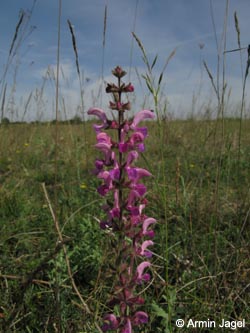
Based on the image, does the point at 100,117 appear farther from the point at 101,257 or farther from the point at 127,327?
the point at 101,257

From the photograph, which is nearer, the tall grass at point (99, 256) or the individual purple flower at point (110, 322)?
the individual purple flower at point (110, 322)

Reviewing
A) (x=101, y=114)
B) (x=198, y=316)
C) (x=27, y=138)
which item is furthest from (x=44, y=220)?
(x=27, y=138)

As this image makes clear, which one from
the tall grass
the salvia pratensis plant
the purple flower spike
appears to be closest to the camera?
the salvia pratensis plant

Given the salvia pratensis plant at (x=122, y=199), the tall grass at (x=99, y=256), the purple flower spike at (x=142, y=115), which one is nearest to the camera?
the salvia pratensis plant at (x=122, y=199)

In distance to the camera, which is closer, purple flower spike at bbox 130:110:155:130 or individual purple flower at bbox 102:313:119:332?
individual purple flower at bbox 102:313:119:332

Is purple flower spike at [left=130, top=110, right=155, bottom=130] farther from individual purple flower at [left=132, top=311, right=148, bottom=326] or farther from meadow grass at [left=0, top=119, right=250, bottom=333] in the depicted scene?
individual purple flower at [left=132, top=311, right=148, bottom=326]

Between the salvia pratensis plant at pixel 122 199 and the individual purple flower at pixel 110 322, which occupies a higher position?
the salvia pratensis plant at pixel 122 199

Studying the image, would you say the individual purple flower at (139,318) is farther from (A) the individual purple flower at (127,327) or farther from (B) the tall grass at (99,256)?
(B) the tall grass at (99,256)

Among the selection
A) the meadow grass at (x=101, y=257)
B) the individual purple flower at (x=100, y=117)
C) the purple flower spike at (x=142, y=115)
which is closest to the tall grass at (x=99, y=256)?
the meadow grass at (x=101, y=257)

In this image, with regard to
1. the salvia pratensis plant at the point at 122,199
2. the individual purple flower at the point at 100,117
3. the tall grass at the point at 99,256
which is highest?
the individual purple flower at the point at 100,117

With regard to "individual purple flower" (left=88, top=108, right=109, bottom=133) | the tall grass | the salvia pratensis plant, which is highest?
"individual purple flower" (left=88, top=108, right=109, bottom=133)

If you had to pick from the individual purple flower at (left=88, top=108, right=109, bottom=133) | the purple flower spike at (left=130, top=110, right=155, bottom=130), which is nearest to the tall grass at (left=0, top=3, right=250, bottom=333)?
the purple flower spike at (left=130, top=110, right=155, bottom=130)


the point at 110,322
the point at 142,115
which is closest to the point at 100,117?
the point at 142,115

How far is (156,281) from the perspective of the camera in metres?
1.78
